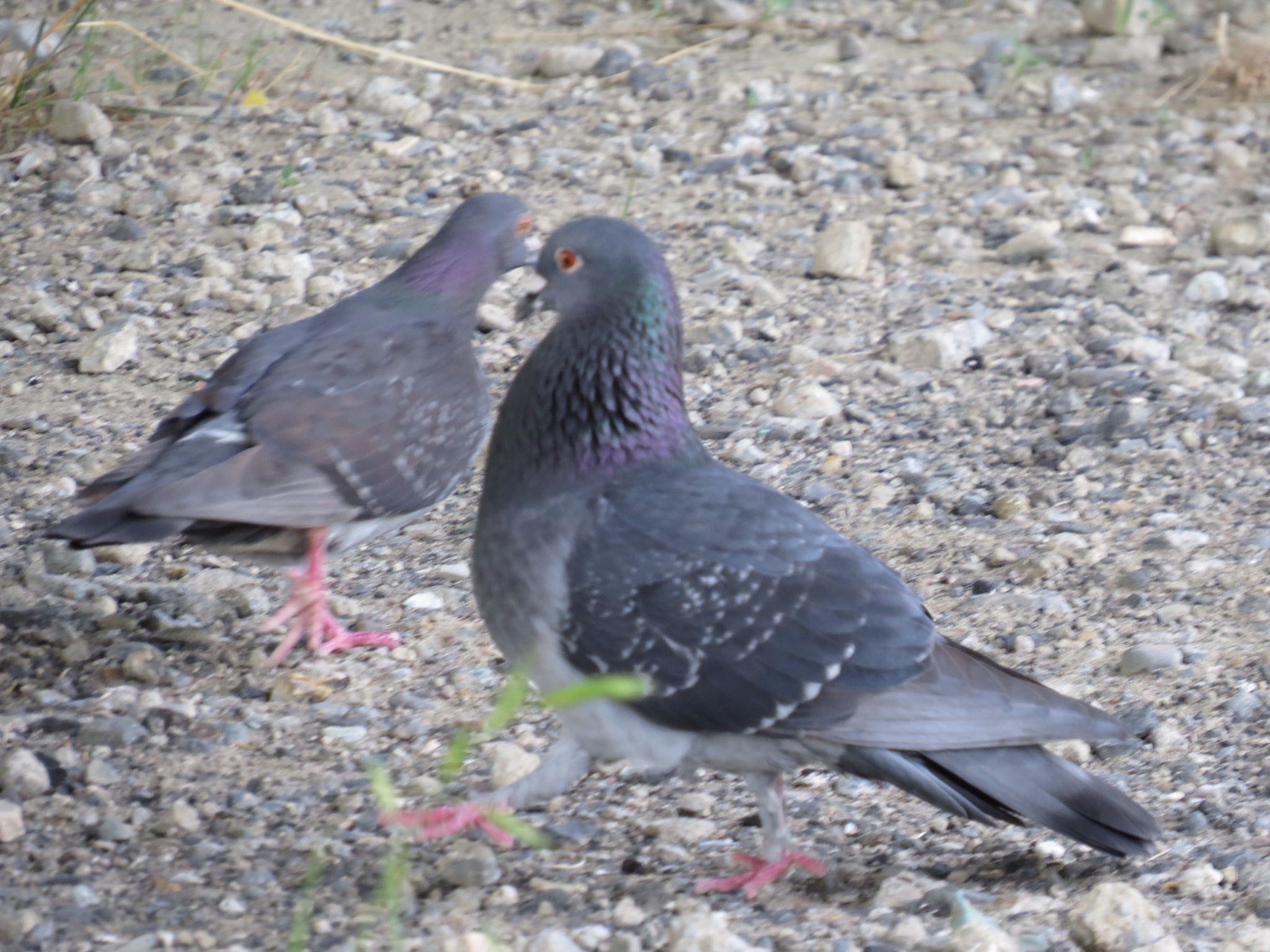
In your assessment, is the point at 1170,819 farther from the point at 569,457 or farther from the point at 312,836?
the point at 312,836

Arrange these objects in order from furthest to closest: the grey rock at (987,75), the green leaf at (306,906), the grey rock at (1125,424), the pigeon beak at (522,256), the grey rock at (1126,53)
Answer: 1. the grey rock at (1126,53)
2. the grey rock at (987,75)
3. the grey rock at (1125,424)
4. the pigeon beak at (522,256)
5. the green leaf at (306,906)

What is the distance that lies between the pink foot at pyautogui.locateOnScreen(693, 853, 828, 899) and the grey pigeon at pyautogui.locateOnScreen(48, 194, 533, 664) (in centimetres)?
123

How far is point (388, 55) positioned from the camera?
6535 millimetres

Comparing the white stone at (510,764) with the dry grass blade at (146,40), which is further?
the dry grass blade at (146,40)

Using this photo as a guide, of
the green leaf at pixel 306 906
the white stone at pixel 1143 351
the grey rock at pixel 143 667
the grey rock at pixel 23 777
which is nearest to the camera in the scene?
the green leaf at pixel 306 906

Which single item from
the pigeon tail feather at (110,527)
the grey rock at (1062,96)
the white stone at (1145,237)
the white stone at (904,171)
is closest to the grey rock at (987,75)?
the grey rock at (1062,96)

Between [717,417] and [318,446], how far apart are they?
5.26 ft

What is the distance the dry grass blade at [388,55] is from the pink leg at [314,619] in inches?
122

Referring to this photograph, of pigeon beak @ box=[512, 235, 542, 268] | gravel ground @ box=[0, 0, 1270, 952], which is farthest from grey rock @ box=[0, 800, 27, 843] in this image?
pigeon beak @ box=[512, 235, 542, 268]

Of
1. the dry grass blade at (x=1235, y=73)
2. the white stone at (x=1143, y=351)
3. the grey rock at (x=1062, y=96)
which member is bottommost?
the white stone at (x=1143, y=351)

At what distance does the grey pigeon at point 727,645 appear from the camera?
3057 mm

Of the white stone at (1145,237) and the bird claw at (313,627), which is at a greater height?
the white stone at (1145,237)

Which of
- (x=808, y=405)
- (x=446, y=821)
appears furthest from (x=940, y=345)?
(x=446, y=821)

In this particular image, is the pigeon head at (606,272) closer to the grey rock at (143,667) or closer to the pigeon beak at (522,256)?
the pigeon beak at (522,256)
